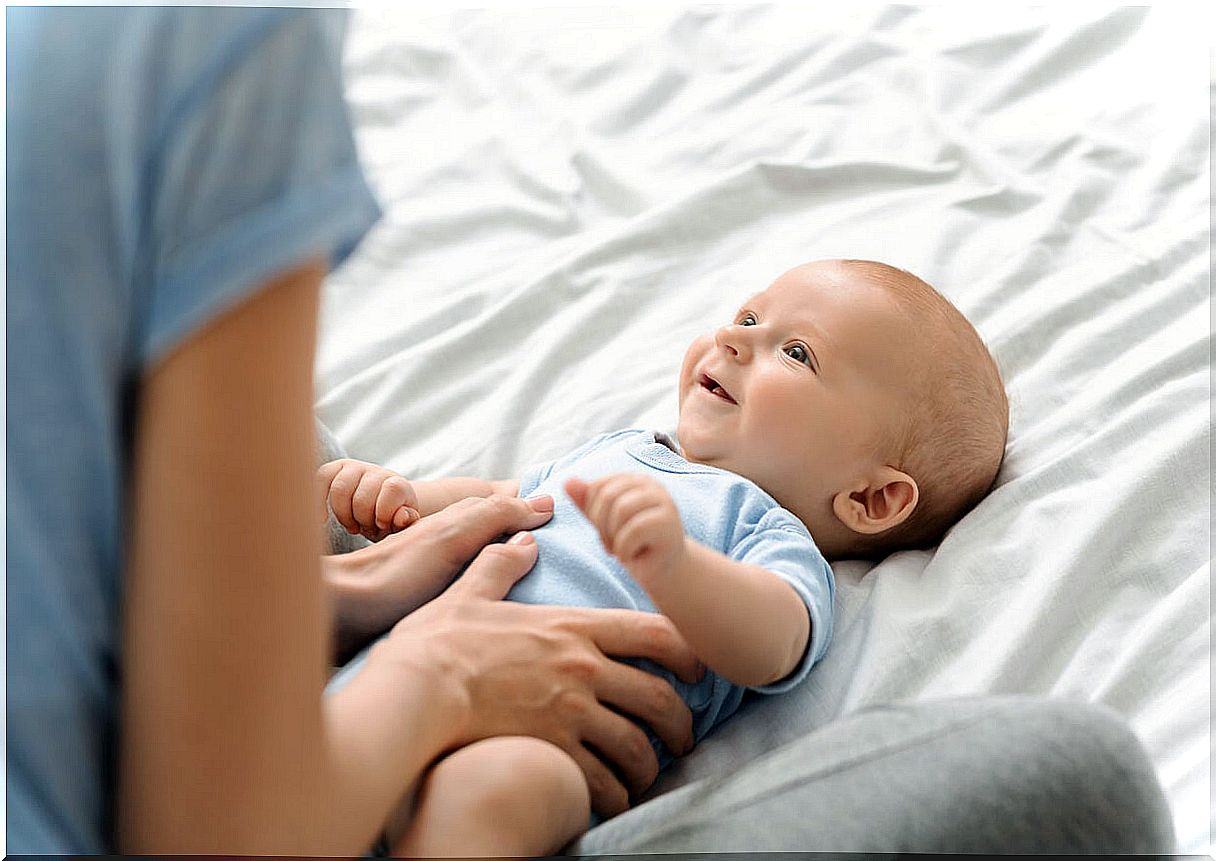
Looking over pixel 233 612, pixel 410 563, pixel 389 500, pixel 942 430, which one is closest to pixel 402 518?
pixel 389 500

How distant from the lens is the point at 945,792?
0.67 meters

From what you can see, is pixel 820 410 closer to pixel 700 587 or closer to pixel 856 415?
pixel 856 415

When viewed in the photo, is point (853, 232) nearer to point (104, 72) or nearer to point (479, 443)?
point (479, 443)

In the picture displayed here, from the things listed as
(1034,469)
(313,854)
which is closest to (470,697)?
(313,854)

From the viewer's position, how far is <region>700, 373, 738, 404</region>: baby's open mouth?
119cm

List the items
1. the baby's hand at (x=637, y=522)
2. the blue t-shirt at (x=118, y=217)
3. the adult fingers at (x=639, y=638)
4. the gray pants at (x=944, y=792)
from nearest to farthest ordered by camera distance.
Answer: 1. the blue t-shirt at (x=118, y=217)
2. the gray pants at (x=944, y=792)
3. the baby's hand at (x=637, y=522)
4. the adult fingers at (x=639, y=638)

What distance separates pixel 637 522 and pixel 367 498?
361 mm

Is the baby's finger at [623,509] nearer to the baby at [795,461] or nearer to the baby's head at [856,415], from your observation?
the baby at [795,461]

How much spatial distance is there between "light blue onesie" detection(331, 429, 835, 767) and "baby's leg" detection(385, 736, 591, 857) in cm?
15

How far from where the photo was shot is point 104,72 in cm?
47

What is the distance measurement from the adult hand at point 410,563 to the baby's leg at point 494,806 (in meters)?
0.20

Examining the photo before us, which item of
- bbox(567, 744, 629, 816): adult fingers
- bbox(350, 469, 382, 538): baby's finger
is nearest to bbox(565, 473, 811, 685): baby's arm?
bbox(567, 744, 629, 816): adult fingers

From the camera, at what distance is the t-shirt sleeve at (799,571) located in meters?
0.96

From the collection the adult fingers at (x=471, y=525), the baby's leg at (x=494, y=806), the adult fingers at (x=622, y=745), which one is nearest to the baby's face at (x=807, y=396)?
the adult fingers at (x=471, y=525)
